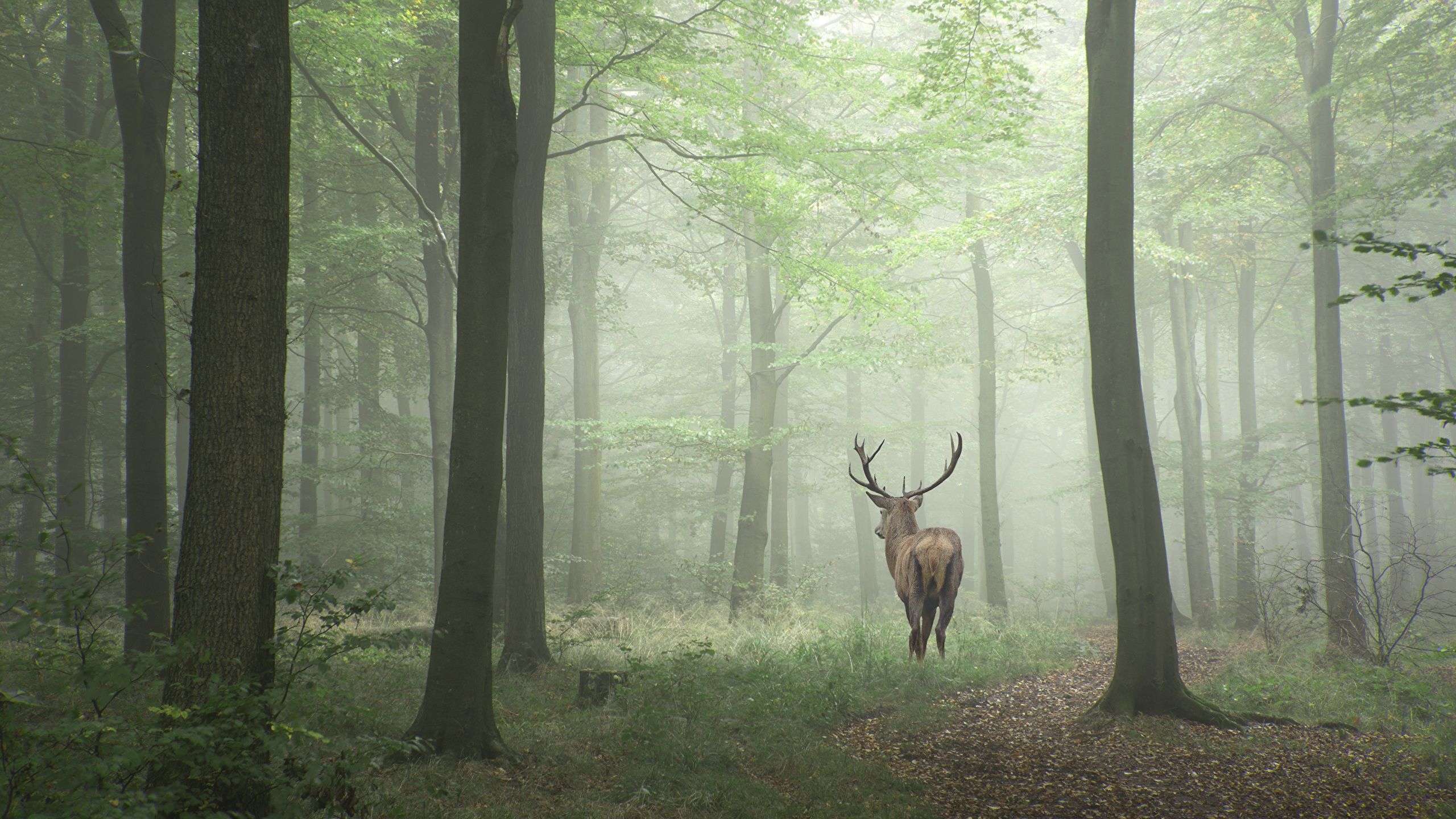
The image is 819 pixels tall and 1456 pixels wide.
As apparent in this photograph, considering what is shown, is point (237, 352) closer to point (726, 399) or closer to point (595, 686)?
point (595, 686)

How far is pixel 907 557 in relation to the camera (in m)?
7.59

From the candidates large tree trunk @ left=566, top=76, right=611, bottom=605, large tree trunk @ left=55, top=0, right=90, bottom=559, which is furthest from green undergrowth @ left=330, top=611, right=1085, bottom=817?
large tree trunk @ left=55, top=0, right=90, bottom=559

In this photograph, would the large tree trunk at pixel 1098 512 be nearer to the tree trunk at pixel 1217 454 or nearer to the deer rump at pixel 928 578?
the tree trunk at pixel 1217 454

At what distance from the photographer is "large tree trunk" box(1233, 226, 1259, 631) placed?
16.9 meters

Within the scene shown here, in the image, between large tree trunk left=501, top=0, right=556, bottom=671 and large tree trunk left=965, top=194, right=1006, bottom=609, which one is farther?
large tree trunk left=965, top=194, right=1006, bottom=609

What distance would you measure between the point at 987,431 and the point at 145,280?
15.8m

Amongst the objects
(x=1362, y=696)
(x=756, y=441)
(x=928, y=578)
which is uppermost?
(x=756, y=441)

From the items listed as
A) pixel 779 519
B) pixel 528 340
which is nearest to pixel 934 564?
pixel 528 340

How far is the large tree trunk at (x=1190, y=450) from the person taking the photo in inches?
683

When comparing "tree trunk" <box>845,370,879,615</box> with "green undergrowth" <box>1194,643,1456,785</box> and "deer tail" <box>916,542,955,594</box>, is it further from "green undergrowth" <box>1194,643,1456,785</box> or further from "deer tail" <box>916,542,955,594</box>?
"deer tail" <box>916,542,955,594</box>

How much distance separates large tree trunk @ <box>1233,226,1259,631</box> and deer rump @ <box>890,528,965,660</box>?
12089mm

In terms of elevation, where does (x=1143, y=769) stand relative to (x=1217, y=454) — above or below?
below

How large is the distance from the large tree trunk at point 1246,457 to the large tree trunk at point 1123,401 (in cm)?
1079

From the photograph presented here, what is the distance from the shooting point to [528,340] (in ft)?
29.2
